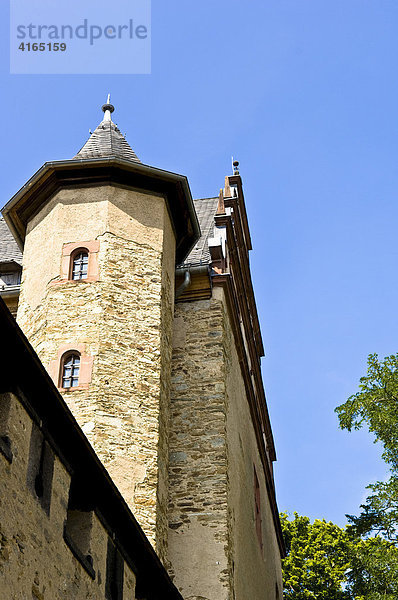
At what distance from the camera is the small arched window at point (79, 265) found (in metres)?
15.2

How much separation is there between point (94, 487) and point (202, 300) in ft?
28.7

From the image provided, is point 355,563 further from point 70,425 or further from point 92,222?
point 70,425

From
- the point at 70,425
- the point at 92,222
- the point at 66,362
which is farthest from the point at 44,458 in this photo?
the point at 92,222

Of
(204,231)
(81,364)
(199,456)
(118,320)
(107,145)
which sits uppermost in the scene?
(204,231)

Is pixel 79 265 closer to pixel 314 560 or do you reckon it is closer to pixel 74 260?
pixel 74 260

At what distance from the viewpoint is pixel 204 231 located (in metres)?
19.8

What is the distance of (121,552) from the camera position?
906 cm

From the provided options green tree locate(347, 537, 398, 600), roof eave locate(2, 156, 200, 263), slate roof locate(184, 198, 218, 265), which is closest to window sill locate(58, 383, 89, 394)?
roof eave locate(2, 156, 200, 263)

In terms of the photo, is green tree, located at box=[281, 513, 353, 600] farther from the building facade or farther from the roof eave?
the roof eave

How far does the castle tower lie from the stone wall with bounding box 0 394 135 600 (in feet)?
17.3

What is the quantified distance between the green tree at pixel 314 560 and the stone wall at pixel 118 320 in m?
15.6

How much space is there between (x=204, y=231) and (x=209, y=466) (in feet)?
21.6

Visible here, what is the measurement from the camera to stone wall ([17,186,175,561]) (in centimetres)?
1330

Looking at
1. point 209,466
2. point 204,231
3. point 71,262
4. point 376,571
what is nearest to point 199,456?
point 209,466
